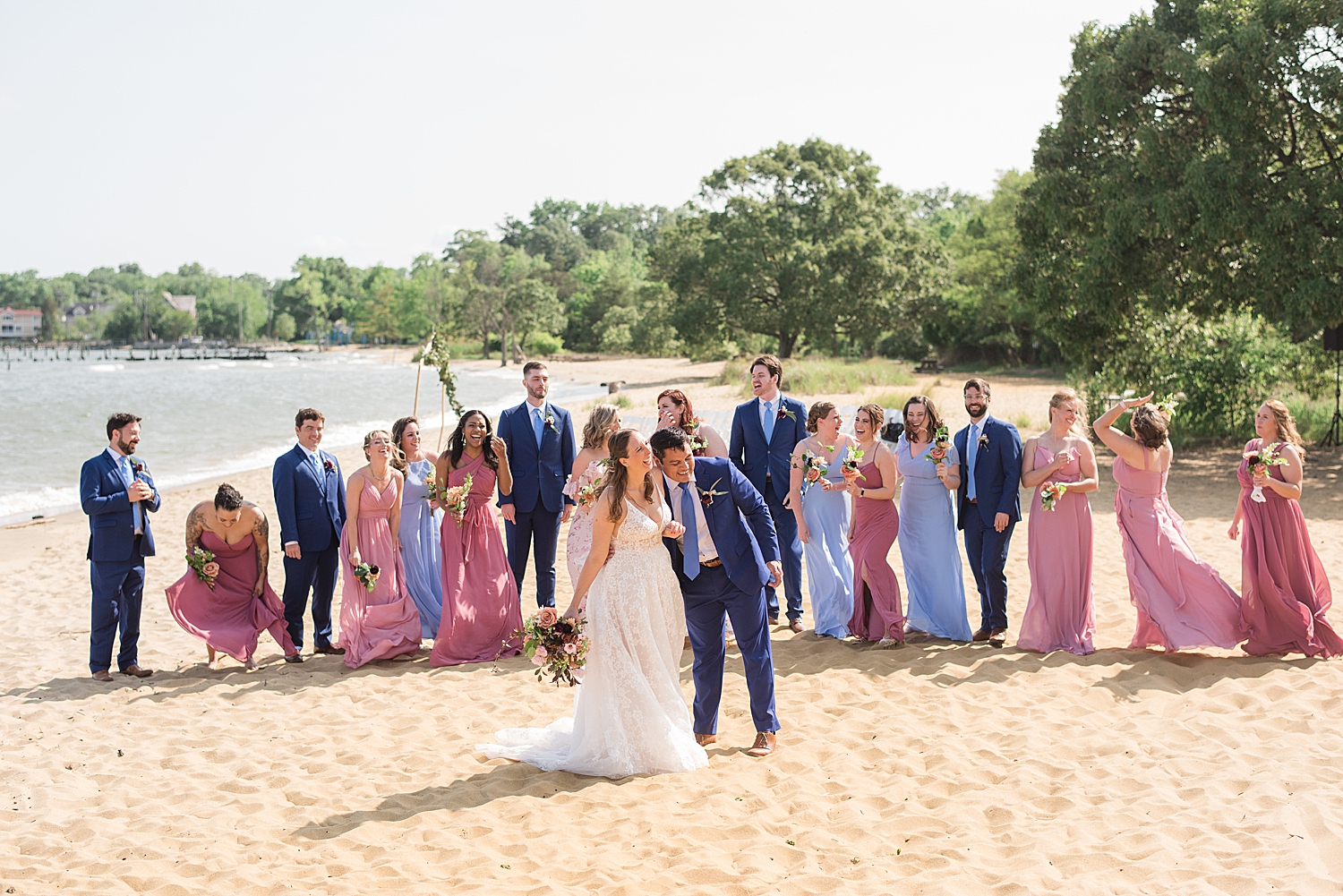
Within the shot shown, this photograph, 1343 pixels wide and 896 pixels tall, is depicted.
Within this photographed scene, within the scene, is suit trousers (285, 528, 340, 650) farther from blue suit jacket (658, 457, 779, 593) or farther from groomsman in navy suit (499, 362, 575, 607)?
blue suit jacket (658, 457, 779, 593)

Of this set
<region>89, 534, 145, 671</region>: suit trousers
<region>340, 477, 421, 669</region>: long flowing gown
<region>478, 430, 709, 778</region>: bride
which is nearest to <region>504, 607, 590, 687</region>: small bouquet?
<region>478, 430, 709, 778</region>: bride

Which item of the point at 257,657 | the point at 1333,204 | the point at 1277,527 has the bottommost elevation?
the point at 257,657

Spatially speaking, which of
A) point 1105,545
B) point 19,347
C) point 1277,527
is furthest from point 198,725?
point 19,347

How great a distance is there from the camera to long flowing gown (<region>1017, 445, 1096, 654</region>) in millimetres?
7715

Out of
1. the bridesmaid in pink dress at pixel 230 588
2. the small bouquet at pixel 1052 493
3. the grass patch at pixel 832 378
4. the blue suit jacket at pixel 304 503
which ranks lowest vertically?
the bridesmaid in pink dress at pixel 230 588

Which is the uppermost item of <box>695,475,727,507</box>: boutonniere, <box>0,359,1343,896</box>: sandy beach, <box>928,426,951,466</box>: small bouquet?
<box>928,426,951,466</box>: small bouquet

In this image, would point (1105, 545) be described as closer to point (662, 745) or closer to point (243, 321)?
point (662, 745)

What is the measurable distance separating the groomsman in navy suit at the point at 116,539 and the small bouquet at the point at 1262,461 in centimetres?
823

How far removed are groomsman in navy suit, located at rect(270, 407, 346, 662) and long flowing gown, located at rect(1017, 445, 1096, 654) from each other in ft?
18.2

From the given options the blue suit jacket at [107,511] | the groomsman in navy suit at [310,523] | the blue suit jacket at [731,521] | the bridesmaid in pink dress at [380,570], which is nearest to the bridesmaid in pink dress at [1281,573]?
the blue suit jacket at [731,521]

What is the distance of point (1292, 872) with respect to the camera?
169 inches

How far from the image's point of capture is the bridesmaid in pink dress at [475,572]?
814cm

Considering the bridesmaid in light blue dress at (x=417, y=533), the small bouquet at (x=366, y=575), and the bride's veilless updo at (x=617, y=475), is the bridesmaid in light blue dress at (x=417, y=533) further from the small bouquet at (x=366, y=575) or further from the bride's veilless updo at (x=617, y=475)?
the bride's veilless updo at (x=617, y=475)

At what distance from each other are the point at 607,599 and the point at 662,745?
878mm
